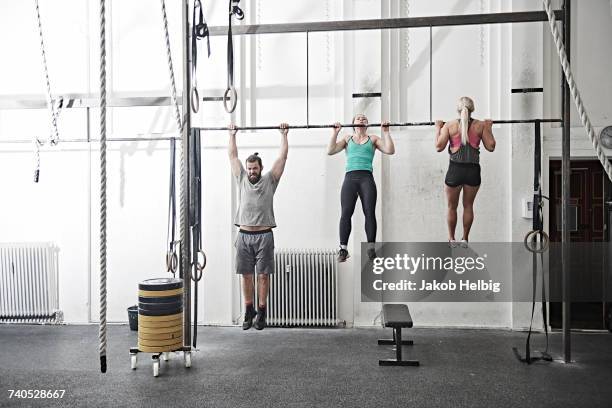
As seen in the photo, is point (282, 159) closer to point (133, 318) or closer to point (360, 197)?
point (360, 197)

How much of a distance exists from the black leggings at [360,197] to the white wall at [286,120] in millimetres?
1252

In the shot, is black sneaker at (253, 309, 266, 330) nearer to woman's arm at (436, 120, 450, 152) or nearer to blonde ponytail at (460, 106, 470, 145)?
woman's arm at (436, 120, 450, 152)

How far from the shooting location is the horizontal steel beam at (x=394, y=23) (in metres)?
4.91

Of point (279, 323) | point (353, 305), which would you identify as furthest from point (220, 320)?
point (353, 305)

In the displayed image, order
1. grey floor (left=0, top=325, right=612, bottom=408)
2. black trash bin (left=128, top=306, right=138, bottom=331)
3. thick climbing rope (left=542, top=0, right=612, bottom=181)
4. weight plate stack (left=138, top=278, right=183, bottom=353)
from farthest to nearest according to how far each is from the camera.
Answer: black trash bin (left=128, top=306, right=138, bottom=331) → weight plate stack (left=138, top=278, right=183, bottom=353) → grey floor (left=0, top=325, right=612, bottom=408) → thick climbing rope (left=542, top=0, right=612, bottom=181)

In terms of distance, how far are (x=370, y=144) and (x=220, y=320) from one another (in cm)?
301

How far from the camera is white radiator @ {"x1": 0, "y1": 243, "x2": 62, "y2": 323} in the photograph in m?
6.58

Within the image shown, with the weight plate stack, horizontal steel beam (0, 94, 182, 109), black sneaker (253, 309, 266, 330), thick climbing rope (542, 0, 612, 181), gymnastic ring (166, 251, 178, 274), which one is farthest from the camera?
horizontal steel beam (0, 94, 182, 109)

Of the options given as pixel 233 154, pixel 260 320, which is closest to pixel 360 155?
pixel 233 154

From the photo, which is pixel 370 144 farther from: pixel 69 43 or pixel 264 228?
pixel 69 43

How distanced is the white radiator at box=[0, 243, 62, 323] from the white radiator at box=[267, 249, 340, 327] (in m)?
2.78

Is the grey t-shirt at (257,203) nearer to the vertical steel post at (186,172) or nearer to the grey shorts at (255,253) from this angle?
the grey shorts at (255,253)

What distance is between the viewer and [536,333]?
6.10 metres

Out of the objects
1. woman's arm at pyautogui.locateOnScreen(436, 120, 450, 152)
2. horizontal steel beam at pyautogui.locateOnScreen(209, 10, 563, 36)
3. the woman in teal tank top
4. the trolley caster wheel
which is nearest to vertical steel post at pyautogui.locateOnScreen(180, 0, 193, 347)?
the trolley caster wheel
